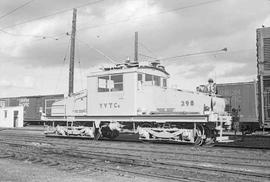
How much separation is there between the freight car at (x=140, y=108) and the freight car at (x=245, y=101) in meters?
5.76

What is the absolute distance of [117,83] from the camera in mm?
16453

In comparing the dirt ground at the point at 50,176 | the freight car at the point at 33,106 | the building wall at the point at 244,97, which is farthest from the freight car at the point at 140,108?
the freight car at the point at 33,106

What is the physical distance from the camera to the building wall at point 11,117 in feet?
128

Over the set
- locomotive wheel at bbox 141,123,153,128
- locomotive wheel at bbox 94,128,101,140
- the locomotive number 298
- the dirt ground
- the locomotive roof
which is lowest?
the dirt ground

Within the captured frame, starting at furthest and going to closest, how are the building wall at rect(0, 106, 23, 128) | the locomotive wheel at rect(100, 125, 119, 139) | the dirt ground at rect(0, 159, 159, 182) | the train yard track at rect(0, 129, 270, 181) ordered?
the building wall at rect(0, 106, 23, 128)
the locomotive wheel at rect(100, 125, 119, 139)
the train yard track at rect(0, 129, 270, 181)
the dirt ground at rect(0, 159, 159, 182)

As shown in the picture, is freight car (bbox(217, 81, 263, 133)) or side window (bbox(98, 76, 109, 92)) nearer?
side window (bbox(98, 76, 109, 92))

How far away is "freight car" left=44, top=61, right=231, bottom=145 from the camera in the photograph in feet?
46.6

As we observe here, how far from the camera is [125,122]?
53.8 feet

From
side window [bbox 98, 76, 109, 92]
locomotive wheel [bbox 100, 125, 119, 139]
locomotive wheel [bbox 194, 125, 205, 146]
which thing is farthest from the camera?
locomotive wheel [bbox 100, 125, 119, 139]

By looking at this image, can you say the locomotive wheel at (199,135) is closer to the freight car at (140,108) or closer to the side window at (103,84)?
the freight car at (140,108)

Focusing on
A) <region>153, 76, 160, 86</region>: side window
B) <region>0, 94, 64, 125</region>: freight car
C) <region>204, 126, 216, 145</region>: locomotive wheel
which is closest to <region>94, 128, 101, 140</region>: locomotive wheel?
<region>153, 76, 160, 86</region>: side window

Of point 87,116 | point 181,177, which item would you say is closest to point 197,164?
point 181,177

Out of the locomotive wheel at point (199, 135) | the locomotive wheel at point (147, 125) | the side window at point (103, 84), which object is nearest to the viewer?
the locomotive wheel at point (199, 135)

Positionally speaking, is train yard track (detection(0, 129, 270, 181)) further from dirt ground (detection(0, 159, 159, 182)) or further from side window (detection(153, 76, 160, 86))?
side window (detection(153, 76, 160, 86))
